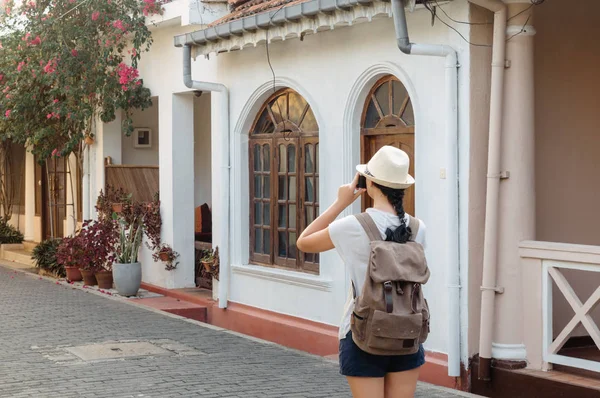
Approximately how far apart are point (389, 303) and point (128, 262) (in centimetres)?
982

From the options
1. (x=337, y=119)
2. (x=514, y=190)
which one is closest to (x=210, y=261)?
(x=337, y=119)

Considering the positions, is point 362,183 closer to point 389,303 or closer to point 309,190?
point 389,303

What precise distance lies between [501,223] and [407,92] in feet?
5.94

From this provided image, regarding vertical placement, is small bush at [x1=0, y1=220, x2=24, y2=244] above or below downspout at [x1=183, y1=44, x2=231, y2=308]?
below

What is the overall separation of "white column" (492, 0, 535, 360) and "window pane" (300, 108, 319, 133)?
3.04m

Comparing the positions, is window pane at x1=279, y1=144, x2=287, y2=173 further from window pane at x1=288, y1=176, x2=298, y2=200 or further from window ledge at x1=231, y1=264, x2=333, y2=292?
window ledge at x1=231, y1=264, x2=333, y2=292

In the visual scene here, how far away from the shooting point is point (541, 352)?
25.8ft

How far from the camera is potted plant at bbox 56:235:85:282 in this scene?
1472 cm

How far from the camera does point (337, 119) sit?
1006 cm

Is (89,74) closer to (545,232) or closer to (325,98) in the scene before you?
(325,98)

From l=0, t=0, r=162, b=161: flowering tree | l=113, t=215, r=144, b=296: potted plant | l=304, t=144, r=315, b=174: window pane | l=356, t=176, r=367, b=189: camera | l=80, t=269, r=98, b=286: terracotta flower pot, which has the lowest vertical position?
l=80, t=269, r=98, b=286: terracotta flower pot

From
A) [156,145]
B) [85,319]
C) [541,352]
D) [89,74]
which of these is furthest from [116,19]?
[541,352]

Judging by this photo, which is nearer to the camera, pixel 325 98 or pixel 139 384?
pixel 139 384

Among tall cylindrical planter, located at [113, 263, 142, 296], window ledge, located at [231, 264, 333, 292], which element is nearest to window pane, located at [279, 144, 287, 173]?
window ledge, located at [231, 264, 333, 292]
